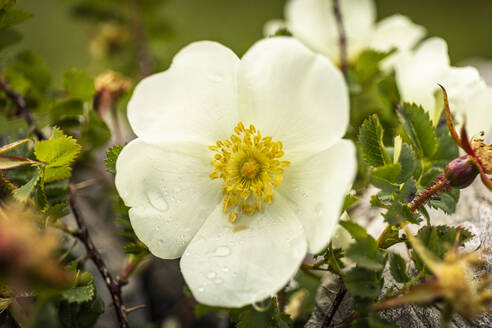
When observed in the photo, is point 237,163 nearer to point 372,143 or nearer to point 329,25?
point 372,143

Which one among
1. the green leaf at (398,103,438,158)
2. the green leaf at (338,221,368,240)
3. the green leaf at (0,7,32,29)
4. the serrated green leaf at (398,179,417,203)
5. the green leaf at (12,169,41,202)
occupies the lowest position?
the green leaf at (338,221,368,240)

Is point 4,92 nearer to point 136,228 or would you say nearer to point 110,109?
point 110,109

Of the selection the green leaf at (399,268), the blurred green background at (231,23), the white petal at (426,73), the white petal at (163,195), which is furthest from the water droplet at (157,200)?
the blurred green background at (231,23)

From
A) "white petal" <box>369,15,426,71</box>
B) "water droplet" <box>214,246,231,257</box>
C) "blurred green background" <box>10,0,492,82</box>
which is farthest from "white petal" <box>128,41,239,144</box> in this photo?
"blurred green background" <box>10,0,492,82</box>

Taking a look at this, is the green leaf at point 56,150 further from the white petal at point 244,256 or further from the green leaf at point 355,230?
the green leaf at point 355,230

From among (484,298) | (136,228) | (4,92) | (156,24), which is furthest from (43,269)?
(156,24)

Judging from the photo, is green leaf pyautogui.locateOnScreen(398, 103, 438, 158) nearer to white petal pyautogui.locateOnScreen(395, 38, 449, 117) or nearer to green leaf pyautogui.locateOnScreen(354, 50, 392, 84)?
white petal pyautogui.locateOnScreen(395, 38, 449, 117)
